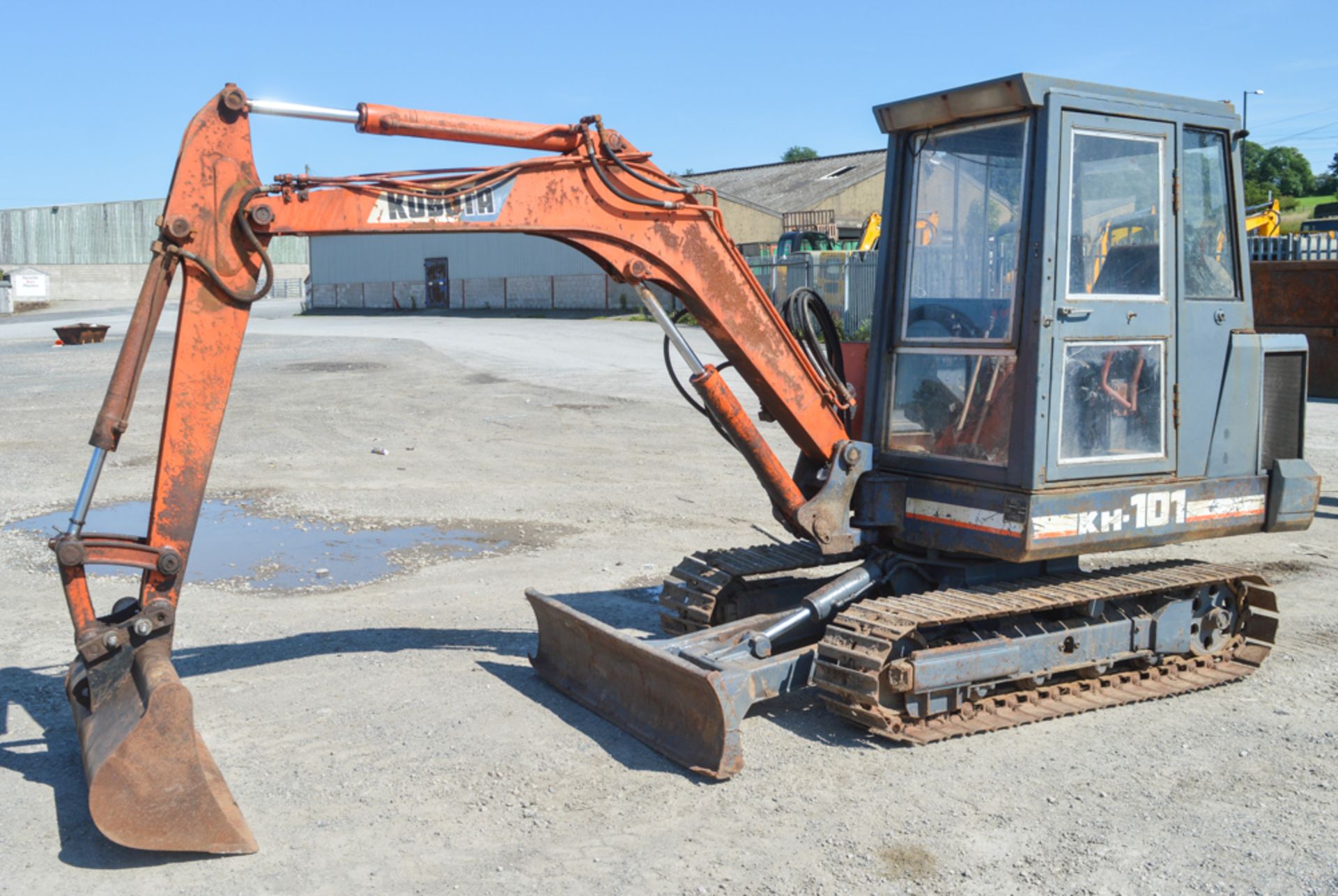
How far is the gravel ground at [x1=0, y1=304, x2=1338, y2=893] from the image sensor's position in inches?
179

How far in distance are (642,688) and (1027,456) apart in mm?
2130

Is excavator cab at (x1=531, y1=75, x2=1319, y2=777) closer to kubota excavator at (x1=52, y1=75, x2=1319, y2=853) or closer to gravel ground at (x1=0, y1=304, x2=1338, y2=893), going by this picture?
kubota excavator at (x1=52, y1=75, x2=1319, y2=853)

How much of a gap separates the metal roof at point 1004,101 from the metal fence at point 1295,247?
55.3 ft

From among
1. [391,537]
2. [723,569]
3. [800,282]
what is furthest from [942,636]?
[800,282]

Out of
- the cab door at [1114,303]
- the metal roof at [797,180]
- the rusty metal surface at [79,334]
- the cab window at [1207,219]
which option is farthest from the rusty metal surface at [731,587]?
the metal roof at [797,180]

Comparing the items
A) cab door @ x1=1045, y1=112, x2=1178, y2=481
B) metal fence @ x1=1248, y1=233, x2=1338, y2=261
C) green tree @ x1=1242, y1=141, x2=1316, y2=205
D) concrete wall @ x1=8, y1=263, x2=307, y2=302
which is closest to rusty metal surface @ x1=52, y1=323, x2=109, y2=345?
metal fence @ x1=1248, y1=233, x2=1338, y2=261

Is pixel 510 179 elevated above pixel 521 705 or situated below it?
above

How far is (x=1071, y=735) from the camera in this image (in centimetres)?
601

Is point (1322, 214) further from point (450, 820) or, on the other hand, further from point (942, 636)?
point (450, 820)

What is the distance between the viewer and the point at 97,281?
72.2 meters

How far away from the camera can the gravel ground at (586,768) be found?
14.9 feet

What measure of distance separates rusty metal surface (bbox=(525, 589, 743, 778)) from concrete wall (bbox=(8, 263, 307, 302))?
67.6m

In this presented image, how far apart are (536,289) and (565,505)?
39042 mm

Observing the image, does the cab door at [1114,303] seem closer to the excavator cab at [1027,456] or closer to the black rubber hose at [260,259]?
the excavator cab at [1027,456]
